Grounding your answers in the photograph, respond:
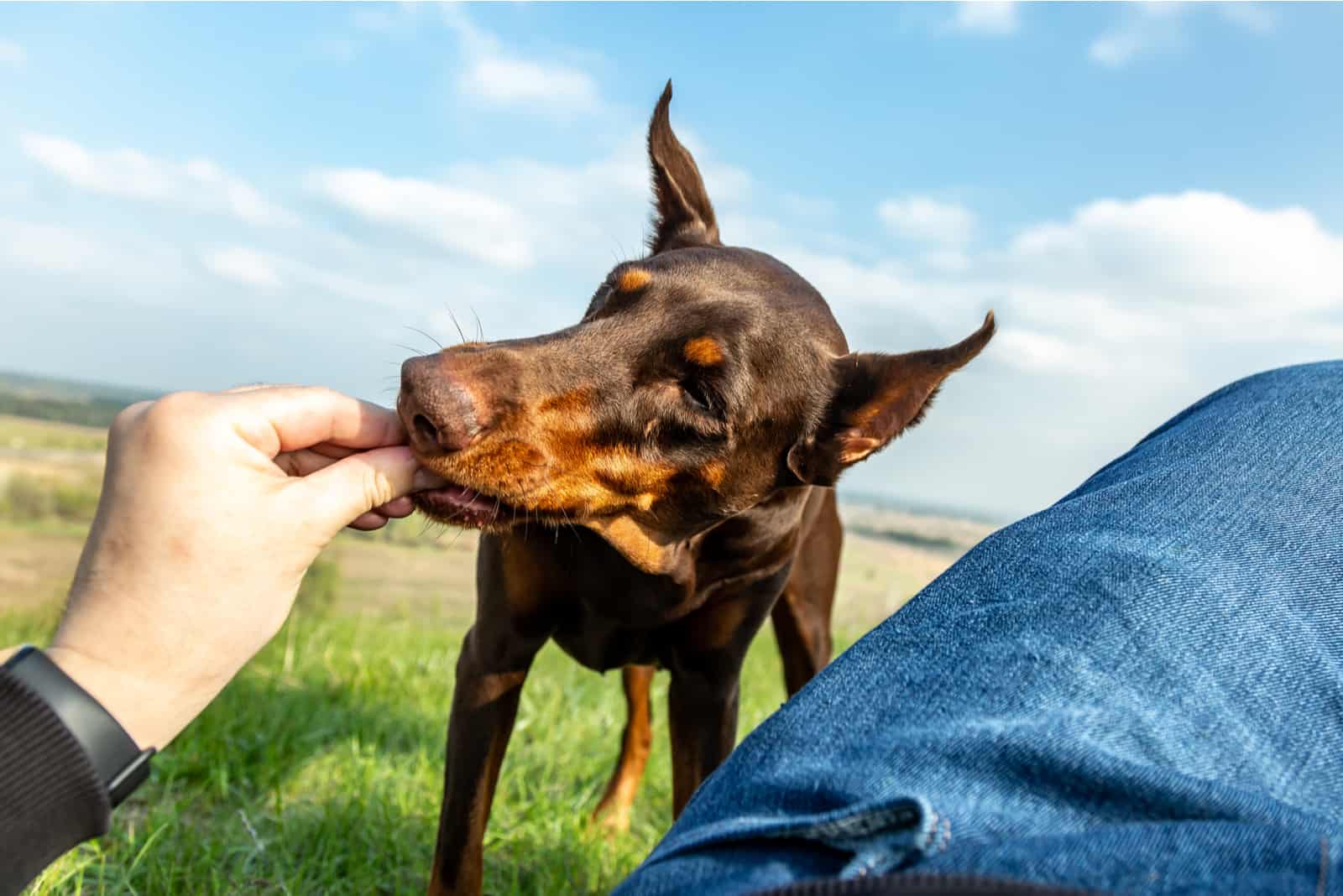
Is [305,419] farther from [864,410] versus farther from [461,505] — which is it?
[864,410]

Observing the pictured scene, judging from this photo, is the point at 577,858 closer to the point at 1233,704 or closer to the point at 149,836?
the point at 149,836

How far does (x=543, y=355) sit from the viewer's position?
9.84 ft

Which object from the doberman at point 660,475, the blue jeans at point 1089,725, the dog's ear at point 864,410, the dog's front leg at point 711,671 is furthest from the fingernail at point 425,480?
the dog's front leg at point 711,671

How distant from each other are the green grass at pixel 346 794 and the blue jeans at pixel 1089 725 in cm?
257

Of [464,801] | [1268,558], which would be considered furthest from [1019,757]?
[464,801]

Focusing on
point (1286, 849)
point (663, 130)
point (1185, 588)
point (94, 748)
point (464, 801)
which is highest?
point (663, 130)

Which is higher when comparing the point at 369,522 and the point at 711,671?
the point at 369,522

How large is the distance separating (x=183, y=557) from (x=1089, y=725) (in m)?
1.25

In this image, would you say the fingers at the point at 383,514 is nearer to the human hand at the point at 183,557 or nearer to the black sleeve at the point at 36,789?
the human hand at the point at 183,557

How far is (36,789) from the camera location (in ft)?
4.74

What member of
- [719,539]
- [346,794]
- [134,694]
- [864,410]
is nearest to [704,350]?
[864,410]

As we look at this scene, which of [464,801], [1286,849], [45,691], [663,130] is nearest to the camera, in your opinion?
[1286,849]

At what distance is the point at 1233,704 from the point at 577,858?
124 inches

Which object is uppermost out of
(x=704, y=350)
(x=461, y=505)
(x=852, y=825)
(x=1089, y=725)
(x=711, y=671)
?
(x=704, y=350)
